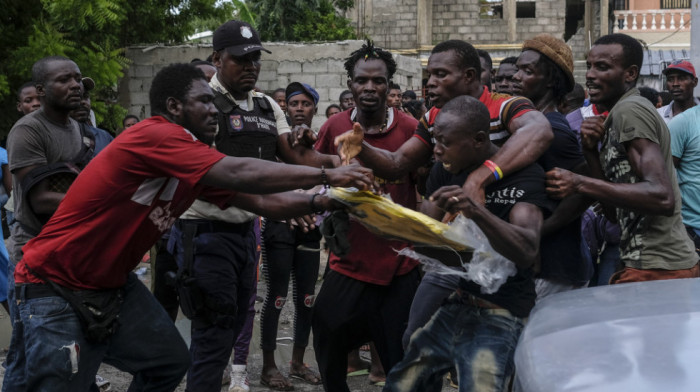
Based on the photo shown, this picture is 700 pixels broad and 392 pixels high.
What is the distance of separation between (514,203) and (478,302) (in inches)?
19.1

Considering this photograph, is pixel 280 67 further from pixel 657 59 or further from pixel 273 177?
pixel 657 59

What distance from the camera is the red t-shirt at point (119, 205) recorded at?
368 centimetres

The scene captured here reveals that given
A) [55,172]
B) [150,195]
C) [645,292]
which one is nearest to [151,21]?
[55,172]

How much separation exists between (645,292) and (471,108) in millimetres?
1101

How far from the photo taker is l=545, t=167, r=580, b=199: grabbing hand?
12.0 feet

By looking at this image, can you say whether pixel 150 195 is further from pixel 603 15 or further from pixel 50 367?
pixel 603 15

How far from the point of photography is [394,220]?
3617 millimetres

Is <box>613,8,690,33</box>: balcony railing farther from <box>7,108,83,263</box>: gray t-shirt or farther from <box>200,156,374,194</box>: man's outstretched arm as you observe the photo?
<box>200,156,374,194</box>: man's outstretched arm

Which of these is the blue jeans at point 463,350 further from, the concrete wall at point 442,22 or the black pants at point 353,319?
the concrete wall at point 442,22

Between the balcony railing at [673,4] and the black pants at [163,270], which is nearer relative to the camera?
the black pants at [163,270]

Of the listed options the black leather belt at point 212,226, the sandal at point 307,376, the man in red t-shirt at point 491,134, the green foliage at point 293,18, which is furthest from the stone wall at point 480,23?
the man in red t-shirt at point 491,134

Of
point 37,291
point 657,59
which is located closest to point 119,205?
point 37,291

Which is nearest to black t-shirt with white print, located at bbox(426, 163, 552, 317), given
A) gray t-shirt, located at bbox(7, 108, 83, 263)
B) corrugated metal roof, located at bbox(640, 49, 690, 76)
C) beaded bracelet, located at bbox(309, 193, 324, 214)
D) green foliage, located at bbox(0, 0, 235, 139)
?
beaded bracelet, located at bbox(309, 193, 324, 214)

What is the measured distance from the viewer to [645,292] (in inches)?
126
